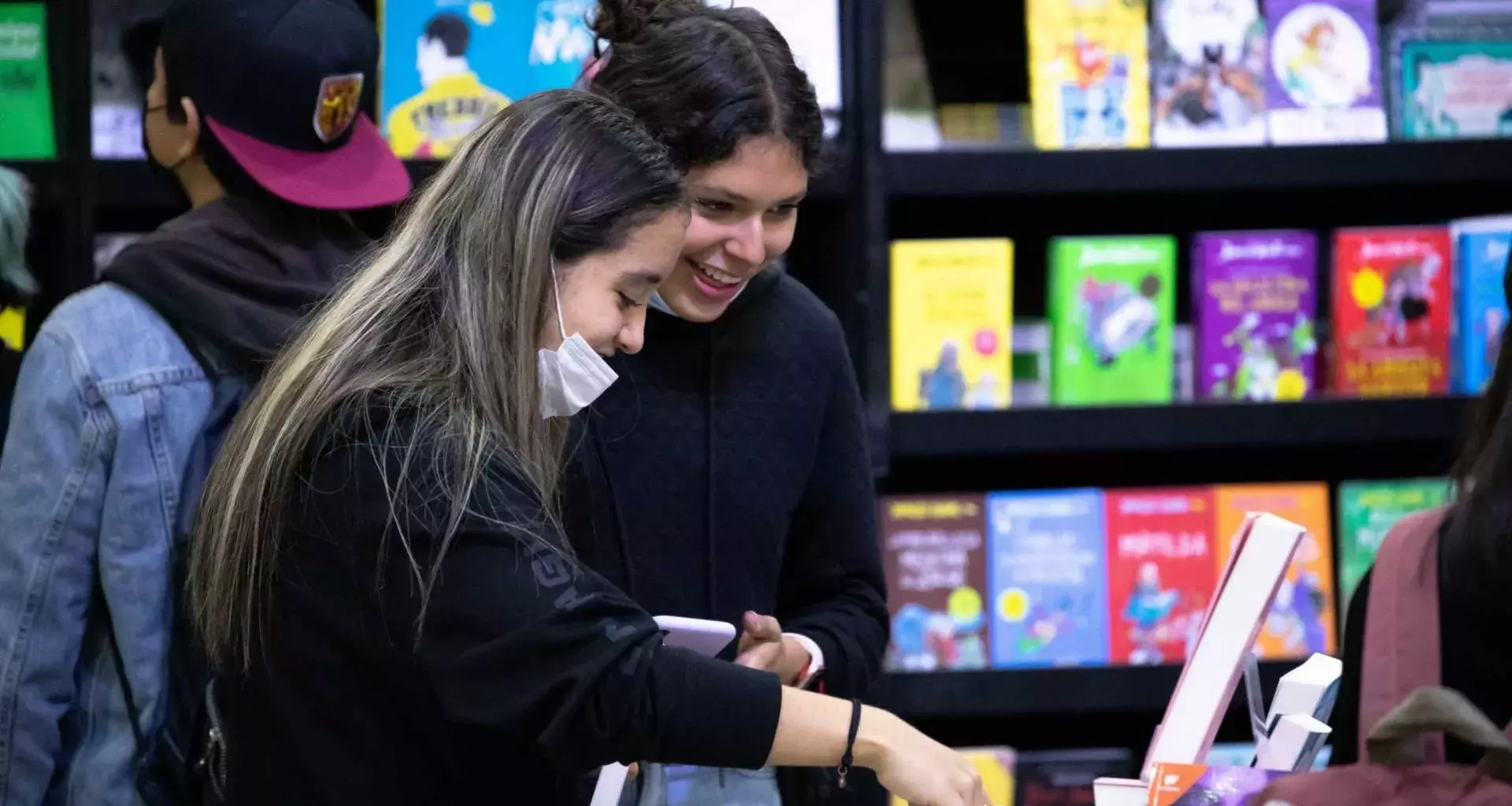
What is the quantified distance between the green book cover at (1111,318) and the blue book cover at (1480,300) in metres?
0.46

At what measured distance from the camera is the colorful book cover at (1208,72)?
250cm

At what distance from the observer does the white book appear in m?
1.12

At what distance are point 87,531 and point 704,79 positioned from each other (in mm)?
811

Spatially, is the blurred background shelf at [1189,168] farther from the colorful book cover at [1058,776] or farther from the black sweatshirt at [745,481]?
the colorful book cover at [1058,776]

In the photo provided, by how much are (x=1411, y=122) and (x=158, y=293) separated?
1.91 m

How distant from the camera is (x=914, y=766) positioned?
1160 millimetres

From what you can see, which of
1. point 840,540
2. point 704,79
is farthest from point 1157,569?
point 704,79

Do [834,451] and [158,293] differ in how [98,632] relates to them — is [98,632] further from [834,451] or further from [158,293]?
[834,451]

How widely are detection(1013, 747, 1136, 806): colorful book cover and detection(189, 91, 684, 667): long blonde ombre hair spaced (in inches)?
55.8

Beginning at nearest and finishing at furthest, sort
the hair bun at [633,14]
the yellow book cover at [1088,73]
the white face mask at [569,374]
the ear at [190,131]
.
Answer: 1. the white face mask at [569,374]
2. the hair bun at [633,14]
3. the ear at [190,131]
4. the yellow book cover at [1088,73]

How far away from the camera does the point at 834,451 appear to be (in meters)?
1.67

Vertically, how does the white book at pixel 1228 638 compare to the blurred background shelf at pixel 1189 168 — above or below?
below

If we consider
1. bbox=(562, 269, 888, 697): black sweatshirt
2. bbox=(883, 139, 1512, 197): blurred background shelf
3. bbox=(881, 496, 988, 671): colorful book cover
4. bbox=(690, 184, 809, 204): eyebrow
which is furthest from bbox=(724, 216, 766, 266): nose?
bbox=(881, 496, 988, 671): colorful book cover

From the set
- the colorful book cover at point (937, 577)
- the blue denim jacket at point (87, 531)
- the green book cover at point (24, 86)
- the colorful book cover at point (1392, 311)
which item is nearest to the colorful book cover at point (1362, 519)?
the colorful book cover at point (1392, 311)
